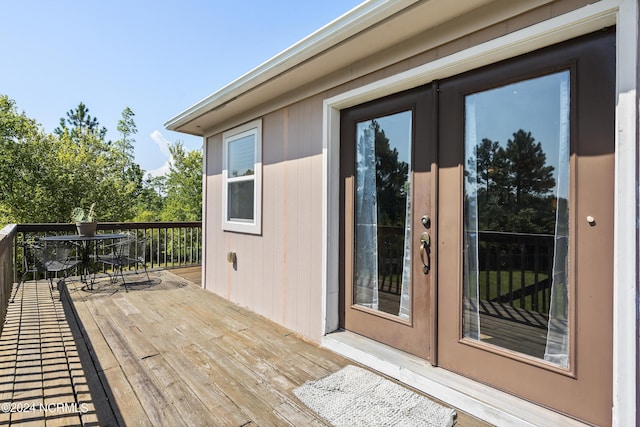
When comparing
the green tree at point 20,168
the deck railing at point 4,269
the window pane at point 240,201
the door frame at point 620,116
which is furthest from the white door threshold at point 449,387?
the green tree at point 20,168

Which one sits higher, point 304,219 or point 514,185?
point 514,185

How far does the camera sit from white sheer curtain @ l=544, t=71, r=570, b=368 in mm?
1566

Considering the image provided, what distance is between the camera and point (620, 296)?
1.32 meters

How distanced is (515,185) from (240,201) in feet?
10.0

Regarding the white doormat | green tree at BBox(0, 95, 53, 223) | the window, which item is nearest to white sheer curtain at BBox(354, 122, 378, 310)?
the white doormat

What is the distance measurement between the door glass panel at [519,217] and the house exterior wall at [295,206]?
0.60m

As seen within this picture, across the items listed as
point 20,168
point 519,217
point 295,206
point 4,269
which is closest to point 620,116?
point 519,217

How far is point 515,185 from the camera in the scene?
176cm

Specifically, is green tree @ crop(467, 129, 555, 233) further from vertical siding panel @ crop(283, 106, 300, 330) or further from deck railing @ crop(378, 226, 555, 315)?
vertical siding panel @ crop(283, 106, 300, 330)

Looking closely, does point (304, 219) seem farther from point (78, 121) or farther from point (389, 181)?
point (78, 121)

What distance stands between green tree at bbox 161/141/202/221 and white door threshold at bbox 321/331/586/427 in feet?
46.9

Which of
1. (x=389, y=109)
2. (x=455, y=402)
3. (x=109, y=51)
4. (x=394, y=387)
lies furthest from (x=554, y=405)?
(x=109, y=51)

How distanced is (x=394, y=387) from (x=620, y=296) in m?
1.31

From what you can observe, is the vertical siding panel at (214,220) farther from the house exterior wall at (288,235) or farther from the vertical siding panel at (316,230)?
the vertical siding panel at (316,230)
